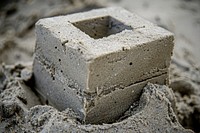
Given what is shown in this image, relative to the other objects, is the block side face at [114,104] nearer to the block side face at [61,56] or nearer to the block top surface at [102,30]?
the block side face at [61,56]

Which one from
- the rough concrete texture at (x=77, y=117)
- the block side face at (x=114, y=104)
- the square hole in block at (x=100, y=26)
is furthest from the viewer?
the square hole in block at (x=100, y=26)

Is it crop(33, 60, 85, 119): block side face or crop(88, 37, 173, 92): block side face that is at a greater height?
crop(88, 37, 173, 92): block side face

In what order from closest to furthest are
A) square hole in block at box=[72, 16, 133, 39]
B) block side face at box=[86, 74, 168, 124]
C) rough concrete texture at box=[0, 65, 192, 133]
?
rough concrete texture at box=[0, 65, 192, 133]
block side face at box=[86, 74, 168, 124]
square hole in block at box=[72, 16, 133, 39]

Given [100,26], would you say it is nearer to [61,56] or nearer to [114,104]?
[61,56]

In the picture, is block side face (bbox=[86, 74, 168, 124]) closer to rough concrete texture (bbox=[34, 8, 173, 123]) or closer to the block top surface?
rough concrete texture (bbox=[34, 8, 173, 123])

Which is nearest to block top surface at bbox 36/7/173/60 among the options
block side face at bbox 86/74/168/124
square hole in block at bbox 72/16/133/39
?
square hole in block at bbox 72/16/133/39

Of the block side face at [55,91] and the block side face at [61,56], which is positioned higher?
the block side face at [61,56]

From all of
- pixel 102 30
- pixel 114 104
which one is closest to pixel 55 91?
pixel 114 104

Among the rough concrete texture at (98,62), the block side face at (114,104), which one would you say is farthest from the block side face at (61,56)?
the block side face at (114,104)
